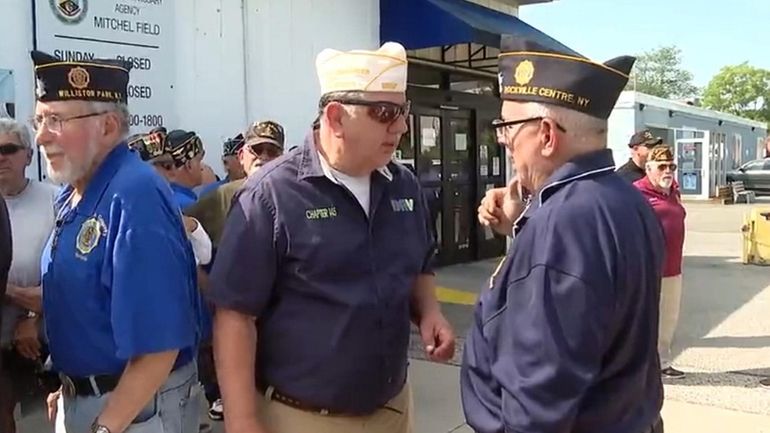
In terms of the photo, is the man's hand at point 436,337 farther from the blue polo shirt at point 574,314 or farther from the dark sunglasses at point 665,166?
the dark sunglasses at point 665,166

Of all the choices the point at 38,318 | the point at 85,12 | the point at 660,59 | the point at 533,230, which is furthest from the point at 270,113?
the point at 660,59

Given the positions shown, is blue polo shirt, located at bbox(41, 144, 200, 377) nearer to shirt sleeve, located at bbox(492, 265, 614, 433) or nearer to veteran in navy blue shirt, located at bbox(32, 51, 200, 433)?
veteran in navy blue shirt, located at bbox(32, 51, 200, 433)

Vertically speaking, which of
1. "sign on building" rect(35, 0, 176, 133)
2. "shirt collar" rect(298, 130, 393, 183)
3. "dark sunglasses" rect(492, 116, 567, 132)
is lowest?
"shirt collar" rect(298, 130, 393, 183)

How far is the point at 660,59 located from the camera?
79.9m

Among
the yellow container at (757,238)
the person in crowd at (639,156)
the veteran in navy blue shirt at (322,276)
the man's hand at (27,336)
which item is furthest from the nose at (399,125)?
the yellow container at (757,238)

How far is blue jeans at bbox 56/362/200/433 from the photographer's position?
2.07 meters

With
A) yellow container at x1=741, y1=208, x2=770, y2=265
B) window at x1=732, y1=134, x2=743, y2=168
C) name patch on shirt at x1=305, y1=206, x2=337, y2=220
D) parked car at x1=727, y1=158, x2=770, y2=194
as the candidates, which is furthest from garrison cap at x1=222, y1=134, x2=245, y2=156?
window at x1=732, y1=134, x2=743, y2=168

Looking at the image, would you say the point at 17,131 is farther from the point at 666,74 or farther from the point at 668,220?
the point at 666,74

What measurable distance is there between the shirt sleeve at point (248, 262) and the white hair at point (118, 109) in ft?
1.37

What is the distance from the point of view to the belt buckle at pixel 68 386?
2113 millimetres

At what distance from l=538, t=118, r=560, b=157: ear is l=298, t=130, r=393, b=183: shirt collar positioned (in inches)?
23.8

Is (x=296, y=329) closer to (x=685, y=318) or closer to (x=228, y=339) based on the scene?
(x=228, y=339)

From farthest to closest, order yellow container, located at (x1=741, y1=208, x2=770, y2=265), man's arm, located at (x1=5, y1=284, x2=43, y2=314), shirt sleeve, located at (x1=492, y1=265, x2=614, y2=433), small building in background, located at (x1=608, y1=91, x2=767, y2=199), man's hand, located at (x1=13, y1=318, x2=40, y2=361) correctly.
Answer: small building in background, located at (x1=608, y1=91, x2=767, y2=199) → yellow container, located at (x1=741, y1=208, x2=770, y2=265) → man's hand, located at (x1=13, y1=318, x2=40, y2=361) → man's arm, located at (x1=5, y1=284, x2=43, y2=314) → shirt sleeve, located at (x1=492, y1=265, x2=614, y2=433)

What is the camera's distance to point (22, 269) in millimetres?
3355
